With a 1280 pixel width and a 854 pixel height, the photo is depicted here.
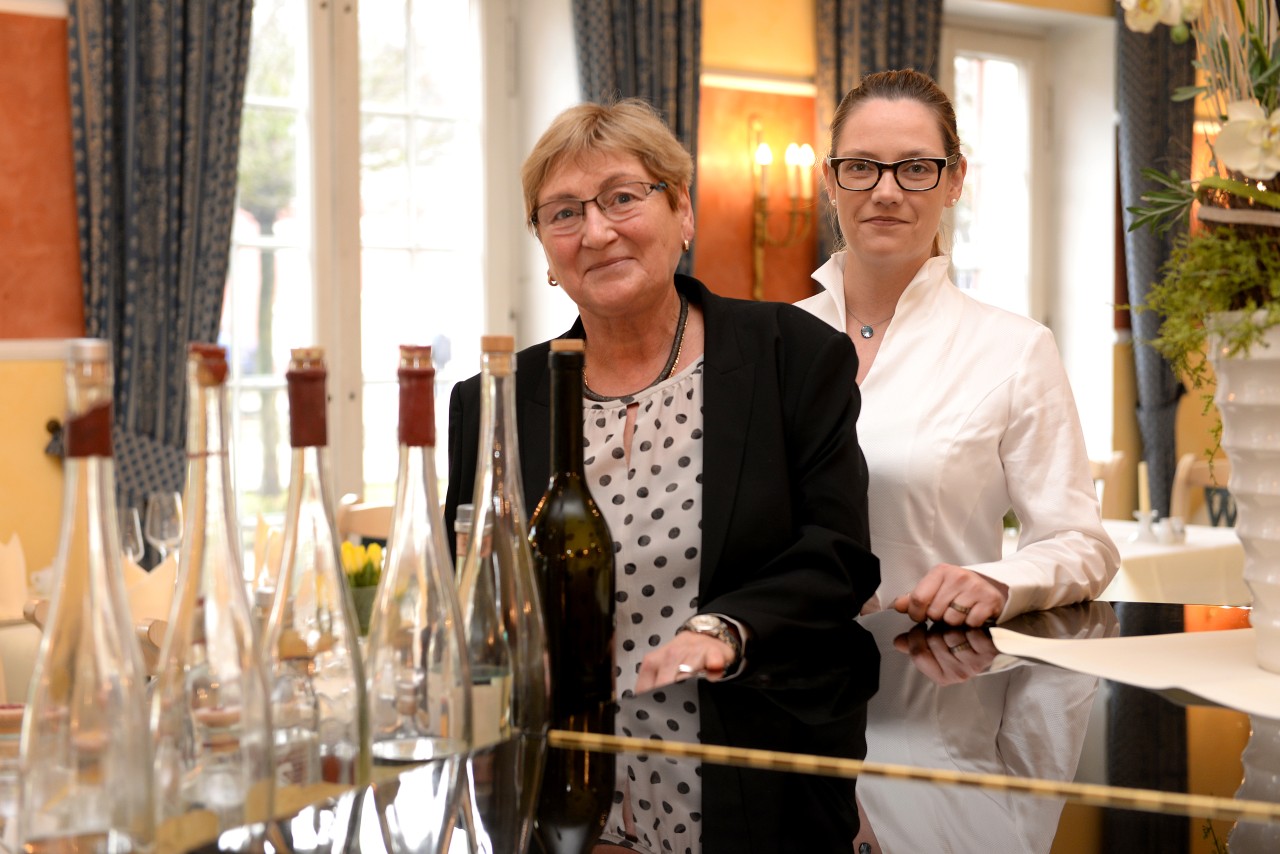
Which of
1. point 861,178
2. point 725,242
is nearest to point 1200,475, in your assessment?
point 725,242

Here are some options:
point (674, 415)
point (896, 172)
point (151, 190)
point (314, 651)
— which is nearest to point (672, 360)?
point (674, 415)

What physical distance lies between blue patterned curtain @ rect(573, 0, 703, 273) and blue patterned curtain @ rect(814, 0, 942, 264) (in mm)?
859

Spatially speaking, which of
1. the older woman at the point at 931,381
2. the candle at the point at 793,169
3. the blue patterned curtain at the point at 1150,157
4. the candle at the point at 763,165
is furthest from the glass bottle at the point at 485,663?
the blue patterned curtain at the point at 1150,157

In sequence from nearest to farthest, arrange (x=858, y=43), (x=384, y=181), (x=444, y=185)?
1. (x=384, y=181)
2. (x=444, y=185)
3. (x=858, y=43)

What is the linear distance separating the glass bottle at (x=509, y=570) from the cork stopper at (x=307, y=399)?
16 cm

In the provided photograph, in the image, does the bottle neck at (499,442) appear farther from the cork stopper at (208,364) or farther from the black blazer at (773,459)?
the black blazer at (773,459)

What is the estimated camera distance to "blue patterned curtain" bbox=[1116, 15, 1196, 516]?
26.6 ft

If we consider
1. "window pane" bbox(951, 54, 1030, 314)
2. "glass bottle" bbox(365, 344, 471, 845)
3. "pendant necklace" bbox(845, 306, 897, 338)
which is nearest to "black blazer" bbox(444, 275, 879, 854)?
"glass bottle" bbox(365, 344, 471, 845)

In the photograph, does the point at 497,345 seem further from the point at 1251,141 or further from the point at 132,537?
the point at 132,537

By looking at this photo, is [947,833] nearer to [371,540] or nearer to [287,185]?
[371,540]

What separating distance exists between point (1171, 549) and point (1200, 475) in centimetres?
169

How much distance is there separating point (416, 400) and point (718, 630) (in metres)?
0.65

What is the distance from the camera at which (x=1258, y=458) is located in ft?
4.14

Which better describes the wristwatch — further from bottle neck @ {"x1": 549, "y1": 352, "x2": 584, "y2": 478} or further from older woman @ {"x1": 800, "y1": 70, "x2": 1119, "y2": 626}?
older woman @ {"x1": 800, "y1": 70, "x2": 1119, "y2": 626}
